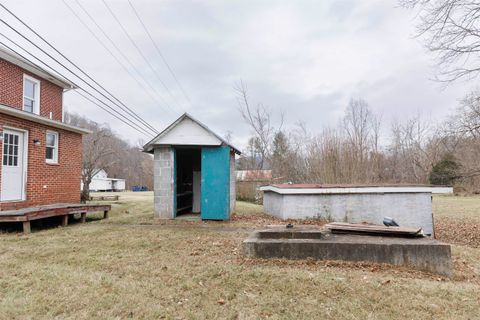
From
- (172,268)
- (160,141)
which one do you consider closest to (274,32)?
(160,141)

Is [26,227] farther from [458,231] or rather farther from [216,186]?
[458,231]

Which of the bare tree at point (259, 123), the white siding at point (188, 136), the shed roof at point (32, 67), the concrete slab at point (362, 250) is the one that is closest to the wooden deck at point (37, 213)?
the white siding at point (188, 136)

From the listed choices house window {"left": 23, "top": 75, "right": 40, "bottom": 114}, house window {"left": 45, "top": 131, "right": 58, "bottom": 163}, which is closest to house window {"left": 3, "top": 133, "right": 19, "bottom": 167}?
house window {"left": 45, "top": 131, "right": 58, "bottom": 163}

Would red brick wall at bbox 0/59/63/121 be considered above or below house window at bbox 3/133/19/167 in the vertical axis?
above

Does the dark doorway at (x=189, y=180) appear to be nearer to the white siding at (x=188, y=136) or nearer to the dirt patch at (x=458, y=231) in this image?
the white siding at (x=188, y=136)

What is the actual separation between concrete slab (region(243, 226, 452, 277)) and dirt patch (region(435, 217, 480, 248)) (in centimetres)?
477

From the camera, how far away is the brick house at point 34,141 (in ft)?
30.6

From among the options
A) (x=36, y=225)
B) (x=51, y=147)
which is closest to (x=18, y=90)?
(x=51, y=147)

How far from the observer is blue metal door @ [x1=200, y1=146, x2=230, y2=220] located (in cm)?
1050

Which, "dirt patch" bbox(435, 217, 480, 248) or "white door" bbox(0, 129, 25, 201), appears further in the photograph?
"white door" bbox(0, 129, 25, 201)

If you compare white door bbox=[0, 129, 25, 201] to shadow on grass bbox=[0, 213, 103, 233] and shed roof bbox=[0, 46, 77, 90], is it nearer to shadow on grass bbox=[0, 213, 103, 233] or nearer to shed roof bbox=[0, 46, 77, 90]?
shadow on grass bbox=[0, 213, 103, 233]

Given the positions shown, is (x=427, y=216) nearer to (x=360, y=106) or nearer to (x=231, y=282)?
(x=231, y=282)

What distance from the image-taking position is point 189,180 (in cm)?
1425

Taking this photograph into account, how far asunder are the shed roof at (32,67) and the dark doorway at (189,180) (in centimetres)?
625
